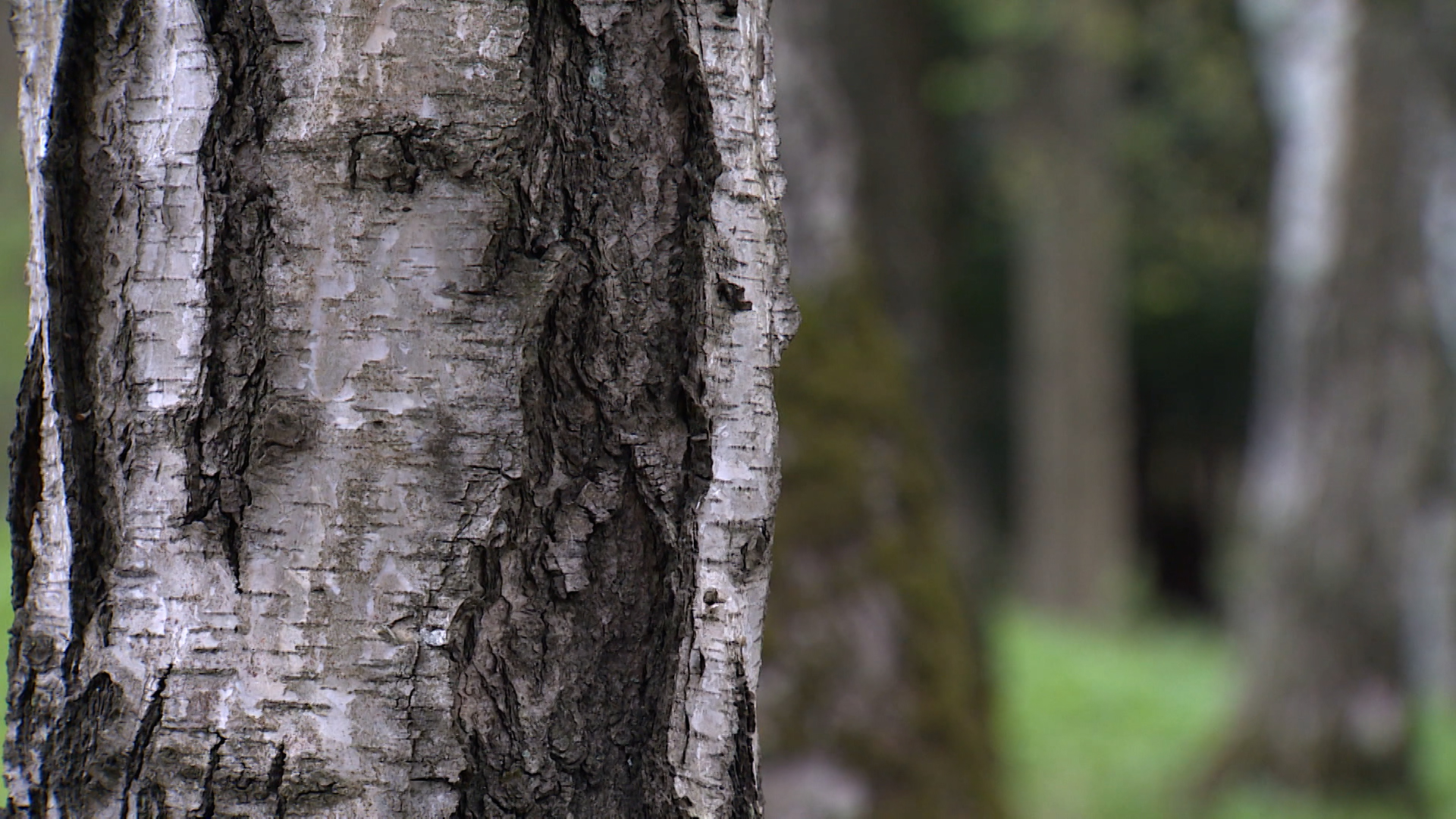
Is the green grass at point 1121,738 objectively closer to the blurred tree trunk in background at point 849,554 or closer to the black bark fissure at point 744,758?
the blurred tree trunk in background at point 849,554

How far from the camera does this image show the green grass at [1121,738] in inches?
236

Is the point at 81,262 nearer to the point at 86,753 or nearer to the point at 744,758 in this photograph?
the point at 86,753

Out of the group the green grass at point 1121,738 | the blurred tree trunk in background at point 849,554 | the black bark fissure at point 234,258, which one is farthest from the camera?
the green grass at point 1121,738

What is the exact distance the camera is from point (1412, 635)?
623cm

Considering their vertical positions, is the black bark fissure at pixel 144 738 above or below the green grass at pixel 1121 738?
above

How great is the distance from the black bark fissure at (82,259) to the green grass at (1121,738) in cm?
364

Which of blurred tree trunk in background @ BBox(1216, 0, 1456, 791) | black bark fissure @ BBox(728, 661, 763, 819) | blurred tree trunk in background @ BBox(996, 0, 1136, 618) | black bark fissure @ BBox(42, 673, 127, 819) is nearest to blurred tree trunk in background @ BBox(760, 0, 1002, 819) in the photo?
black bark fissure @ BBox(728, 661, 763, 819)

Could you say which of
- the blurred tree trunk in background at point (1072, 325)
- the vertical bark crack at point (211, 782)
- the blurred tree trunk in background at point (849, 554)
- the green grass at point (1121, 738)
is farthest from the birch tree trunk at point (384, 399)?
the blurred tree trunk in background at point (1072, 325)

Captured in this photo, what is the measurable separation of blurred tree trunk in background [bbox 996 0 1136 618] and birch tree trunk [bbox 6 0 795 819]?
14.6m

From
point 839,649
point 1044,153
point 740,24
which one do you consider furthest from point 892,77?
point 1044,153

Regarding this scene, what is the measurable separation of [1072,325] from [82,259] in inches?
612

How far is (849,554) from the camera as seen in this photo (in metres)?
3.70

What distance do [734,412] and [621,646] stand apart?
0.22 metres

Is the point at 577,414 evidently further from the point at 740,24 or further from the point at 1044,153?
the point at 1044,153
